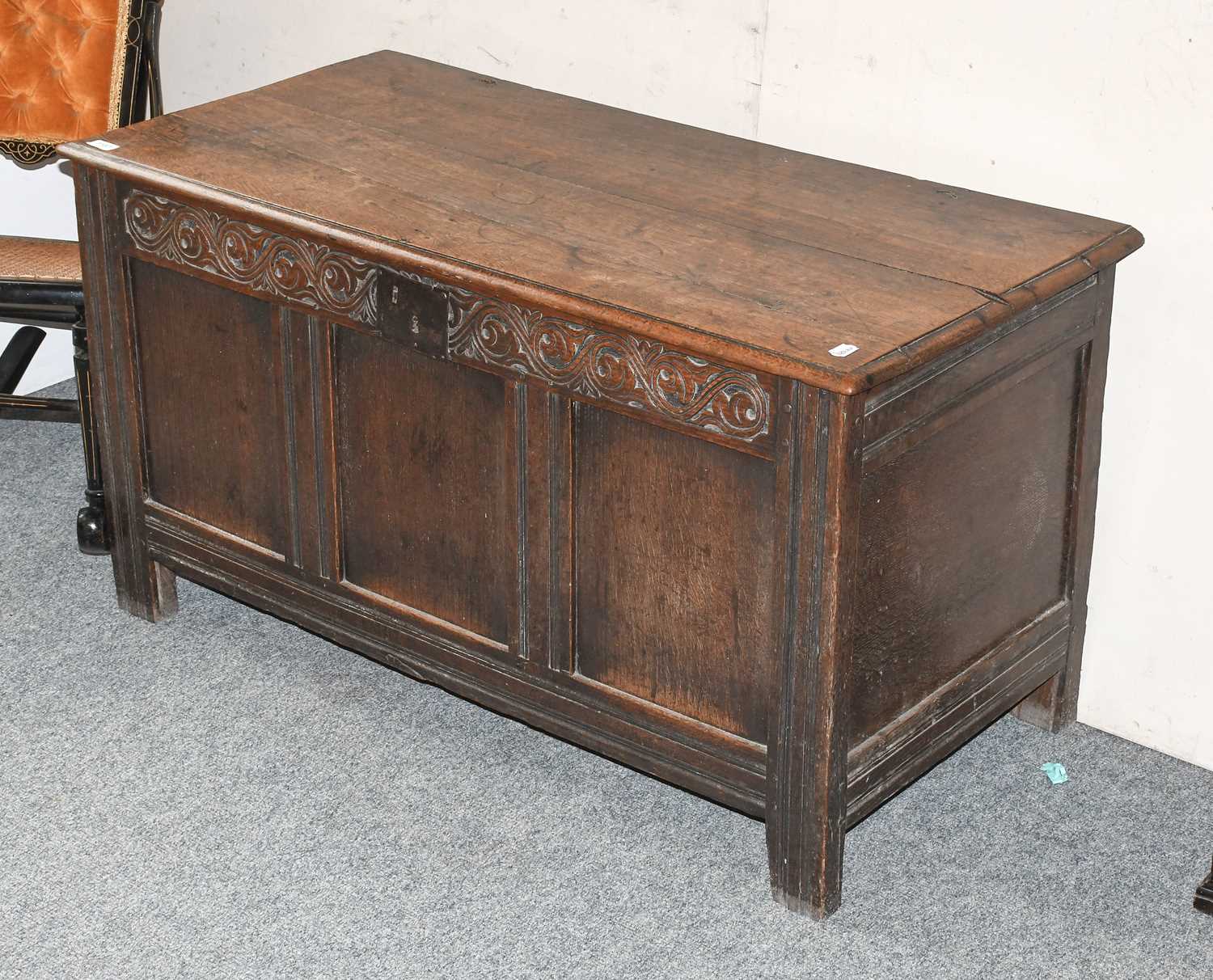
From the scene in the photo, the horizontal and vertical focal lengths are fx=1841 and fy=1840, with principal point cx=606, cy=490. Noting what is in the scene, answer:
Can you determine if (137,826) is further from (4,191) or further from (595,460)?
(4,191)

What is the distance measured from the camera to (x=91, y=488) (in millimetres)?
3408

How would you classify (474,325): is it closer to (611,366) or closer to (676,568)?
(611,366)

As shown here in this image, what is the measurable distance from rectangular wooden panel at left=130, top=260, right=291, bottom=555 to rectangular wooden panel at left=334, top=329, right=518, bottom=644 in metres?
0.15

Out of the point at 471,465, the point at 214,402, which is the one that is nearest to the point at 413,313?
the point at 471,465

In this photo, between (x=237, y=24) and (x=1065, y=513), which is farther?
(x=237, y=24)

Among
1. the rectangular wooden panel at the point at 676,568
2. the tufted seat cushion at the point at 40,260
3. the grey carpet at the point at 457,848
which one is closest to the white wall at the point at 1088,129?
the grey carpet at the point at 457,848

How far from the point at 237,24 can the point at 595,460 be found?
1645mm

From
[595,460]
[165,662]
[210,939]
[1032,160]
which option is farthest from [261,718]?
[1032,160]

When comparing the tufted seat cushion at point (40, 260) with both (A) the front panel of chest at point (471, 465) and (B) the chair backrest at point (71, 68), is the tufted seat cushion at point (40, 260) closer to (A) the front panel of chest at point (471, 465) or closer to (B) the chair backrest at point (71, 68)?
(B) the chair backrest at point (71, 68)

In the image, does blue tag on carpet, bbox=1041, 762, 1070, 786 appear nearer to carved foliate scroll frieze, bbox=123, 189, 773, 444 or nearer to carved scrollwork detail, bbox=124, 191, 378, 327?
carved foliate scroll frieze, bbox=123, 189, 773, 444

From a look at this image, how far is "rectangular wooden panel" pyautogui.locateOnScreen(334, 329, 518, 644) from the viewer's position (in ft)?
8.58

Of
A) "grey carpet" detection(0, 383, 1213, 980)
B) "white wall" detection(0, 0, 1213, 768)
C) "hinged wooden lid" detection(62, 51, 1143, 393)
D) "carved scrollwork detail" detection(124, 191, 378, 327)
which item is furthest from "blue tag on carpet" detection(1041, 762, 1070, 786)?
"carved scrollwork detail" detection(124, 191, 378, 327)

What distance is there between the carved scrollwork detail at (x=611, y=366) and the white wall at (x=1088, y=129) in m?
0.73

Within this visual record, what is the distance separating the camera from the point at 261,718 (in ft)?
9.76
